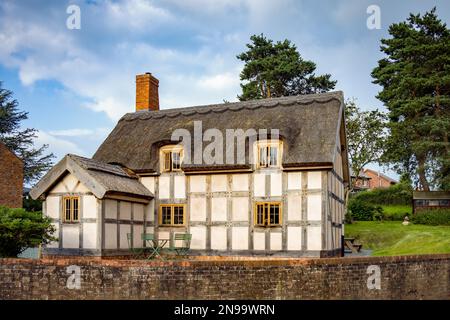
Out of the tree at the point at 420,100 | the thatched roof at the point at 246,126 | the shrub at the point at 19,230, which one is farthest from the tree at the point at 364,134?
the shrub at the point at 19,230

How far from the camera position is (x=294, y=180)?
1975cm

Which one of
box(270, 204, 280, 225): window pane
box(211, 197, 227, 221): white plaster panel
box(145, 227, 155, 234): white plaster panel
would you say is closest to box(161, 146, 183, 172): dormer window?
box(211, 197, 227, 221): white plaster panel

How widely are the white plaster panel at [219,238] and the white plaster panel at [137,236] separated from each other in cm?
319

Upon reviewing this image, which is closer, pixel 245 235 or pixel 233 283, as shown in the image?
pixel 233 283

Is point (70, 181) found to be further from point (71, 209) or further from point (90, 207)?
point (90, 207)

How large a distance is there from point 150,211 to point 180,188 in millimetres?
1758

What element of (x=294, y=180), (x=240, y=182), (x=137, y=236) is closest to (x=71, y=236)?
(x=137, y=236)

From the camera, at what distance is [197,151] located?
2131cm

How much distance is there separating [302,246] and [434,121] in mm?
19122

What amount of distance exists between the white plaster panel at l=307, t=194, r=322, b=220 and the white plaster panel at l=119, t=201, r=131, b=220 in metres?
7.38

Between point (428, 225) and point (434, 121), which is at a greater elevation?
point (434, 121)
